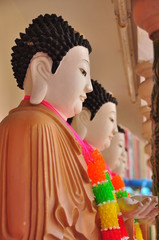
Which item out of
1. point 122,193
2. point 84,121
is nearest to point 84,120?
point 84,121

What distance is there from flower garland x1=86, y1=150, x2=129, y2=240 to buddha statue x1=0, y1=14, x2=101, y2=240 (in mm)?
25

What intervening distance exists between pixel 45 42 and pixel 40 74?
10 cm

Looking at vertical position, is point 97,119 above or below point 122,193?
above

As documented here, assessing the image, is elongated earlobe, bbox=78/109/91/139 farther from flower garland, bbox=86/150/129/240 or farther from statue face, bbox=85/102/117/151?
flower garland, bbox=86/150/129/240

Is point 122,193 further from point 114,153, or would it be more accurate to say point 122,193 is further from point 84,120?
point 114,153

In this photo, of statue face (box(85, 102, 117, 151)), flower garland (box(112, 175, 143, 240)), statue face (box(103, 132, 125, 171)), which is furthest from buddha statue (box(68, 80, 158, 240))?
statue face (box(103, 132, 125, 171))

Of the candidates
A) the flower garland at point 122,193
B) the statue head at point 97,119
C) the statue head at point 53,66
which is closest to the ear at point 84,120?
the statue head at point 97,119

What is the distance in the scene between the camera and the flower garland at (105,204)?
1314mm

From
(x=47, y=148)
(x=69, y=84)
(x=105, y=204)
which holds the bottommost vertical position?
(x=105, y=204)

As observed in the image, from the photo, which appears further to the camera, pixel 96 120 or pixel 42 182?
pixel 96 120

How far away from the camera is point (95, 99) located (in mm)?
2021

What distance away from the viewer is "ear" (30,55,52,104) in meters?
1.38

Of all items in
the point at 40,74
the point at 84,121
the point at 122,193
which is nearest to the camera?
the point at 40,74

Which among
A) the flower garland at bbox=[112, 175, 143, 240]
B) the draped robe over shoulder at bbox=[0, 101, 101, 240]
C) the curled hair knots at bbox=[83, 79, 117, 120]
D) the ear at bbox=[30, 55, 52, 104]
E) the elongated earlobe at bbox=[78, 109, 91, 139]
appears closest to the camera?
the draped robe over shoulder at bbox=[0, 101, 101, 240]
